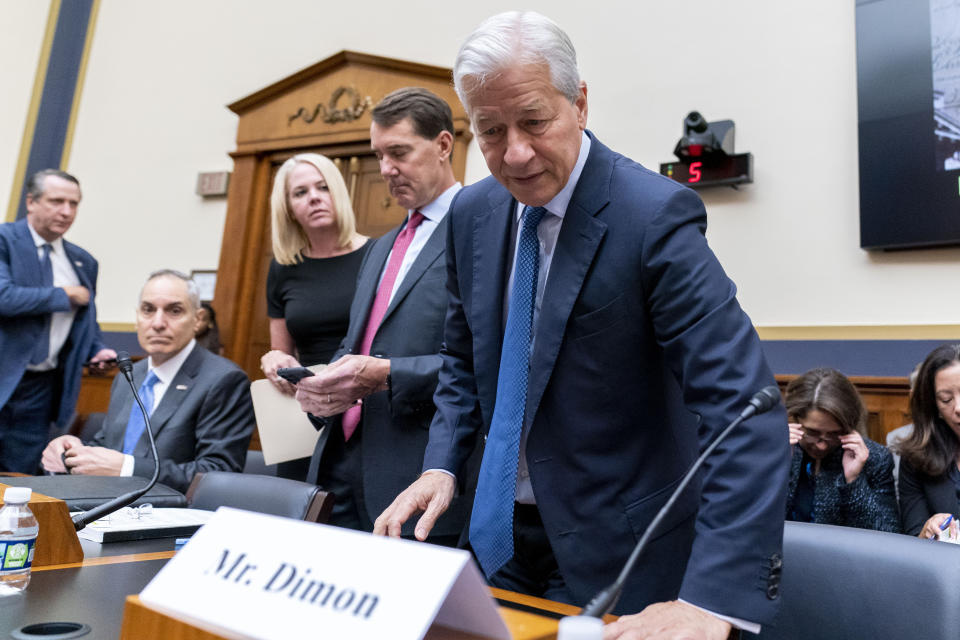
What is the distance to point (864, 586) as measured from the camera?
1.12 meters

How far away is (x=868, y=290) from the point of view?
10.6 feet

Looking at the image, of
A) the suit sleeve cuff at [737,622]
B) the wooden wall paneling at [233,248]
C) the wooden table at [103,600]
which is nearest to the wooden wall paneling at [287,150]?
the wooden wall paneling at [233,248]

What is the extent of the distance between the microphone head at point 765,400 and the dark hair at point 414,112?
48.5 inches

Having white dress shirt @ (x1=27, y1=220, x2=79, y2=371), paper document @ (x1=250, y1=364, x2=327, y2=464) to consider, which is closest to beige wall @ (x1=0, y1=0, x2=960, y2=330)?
white dress shirt @ (x1=27, y1=220, x2=79, y2=371)

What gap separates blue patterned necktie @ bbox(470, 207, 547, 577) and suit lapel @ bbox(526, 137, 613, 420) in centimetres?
3

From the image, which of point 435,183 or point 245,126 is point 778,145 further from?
point 245,126

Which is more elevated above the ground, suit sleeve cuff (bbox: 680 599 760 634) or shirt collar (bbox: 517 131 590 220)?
shirt collar (bbox: 517 131 590 220)

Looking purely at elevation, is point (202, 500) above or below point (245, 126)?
below

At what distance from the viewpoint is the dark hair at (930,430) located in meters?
2.44

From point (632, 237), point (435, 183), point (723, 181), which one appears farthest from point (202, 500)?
point (723, 181)

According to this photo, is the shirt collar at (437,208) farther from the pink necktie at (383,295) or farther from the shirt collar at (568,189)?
the shirt collar at (568,189)

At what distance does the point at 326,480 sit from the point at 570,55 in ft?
3.97

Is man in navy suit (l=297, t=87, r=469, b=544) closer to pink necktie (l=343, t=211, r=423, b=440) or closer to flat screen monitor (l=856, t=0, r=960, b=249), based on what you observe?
pink necktie (l=343, t=211, r=423, b=440)

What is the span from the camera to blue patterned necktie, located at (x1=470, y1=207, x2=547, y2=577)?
1156 millimetres
